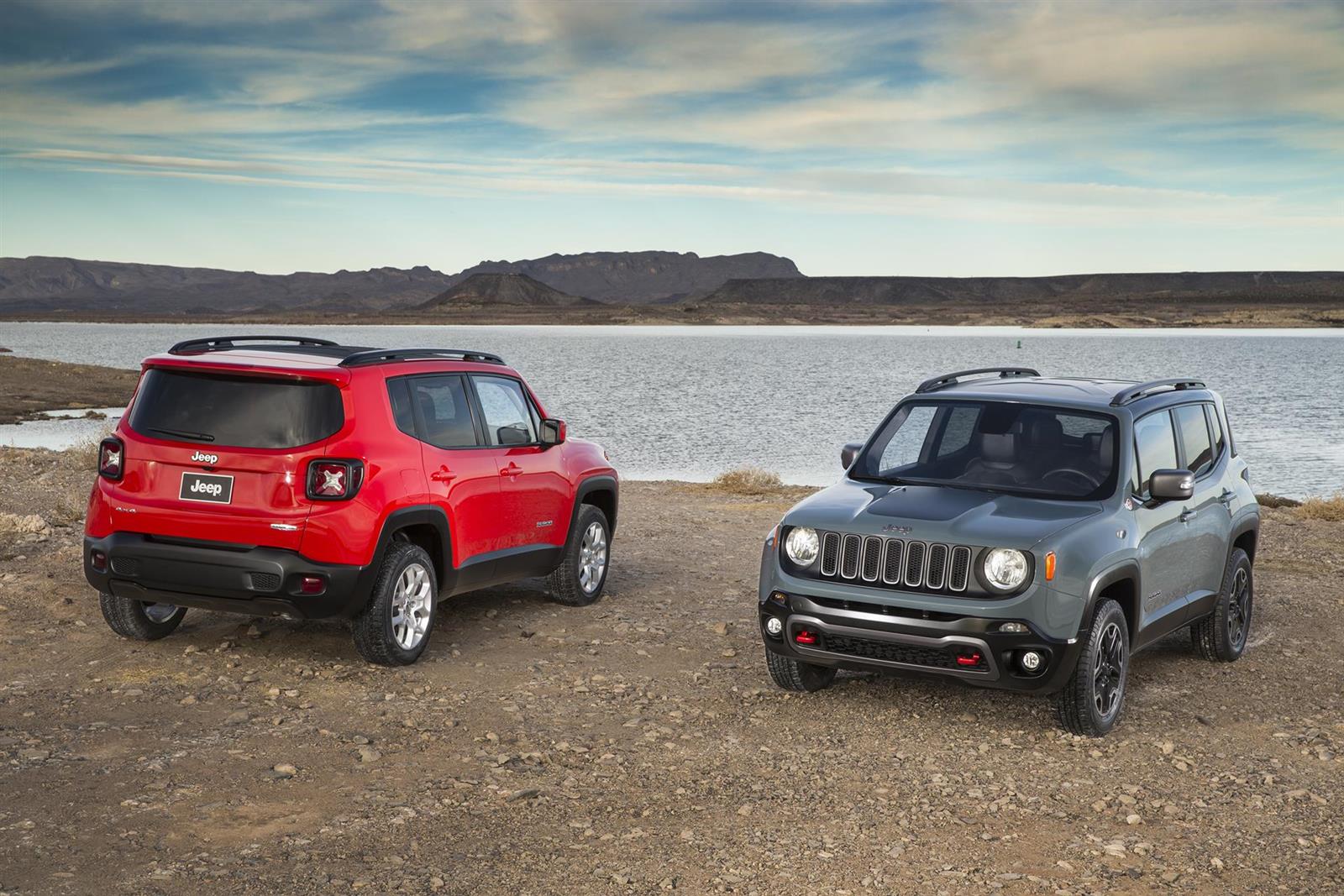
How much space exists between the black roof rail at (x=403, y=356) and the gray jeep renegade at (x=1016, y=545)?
2.66m

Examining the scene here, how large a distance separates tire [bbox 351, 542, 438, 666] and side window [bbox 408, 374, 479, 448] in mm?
763

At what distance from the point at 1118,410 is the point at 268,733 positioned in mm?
5081

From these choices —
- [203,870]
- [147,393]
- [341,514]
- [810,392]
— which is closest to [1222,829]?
[203,870]

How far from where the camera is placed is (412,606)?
311 inches

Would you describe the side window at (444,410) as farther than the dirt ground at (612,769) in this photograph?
Yes

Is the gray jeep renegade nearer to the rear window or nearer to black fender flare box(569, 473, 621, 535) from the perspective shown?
black fender flare box(569, 473, 621, 535)

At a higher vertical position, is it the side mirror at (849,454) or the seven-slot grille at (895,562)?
the side mirror at (849,454)

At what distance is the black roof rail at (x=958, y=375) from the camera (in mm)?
7957

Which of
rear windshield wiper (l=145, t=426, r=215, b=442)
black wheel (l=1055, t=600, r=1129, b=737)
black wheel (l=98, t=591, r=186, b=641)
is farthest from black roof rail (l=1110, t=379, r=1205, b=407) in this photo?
black wheel (l=98, t=591, r=186, b=641)

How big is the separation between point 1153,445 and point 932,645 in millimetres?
2254

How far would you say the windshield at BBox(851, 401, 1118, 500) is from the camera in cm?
724

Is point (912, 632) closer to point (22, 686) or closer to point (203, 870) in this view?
point (203, 870)

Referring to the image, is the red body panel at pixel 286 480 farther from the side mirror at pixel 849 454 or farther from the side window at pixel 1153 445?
the side window at pixel 1153 445

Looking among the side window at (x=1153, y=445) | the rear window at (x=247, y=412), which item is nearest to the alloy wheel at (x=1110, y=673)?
the side window at (x=1153, y=445)
